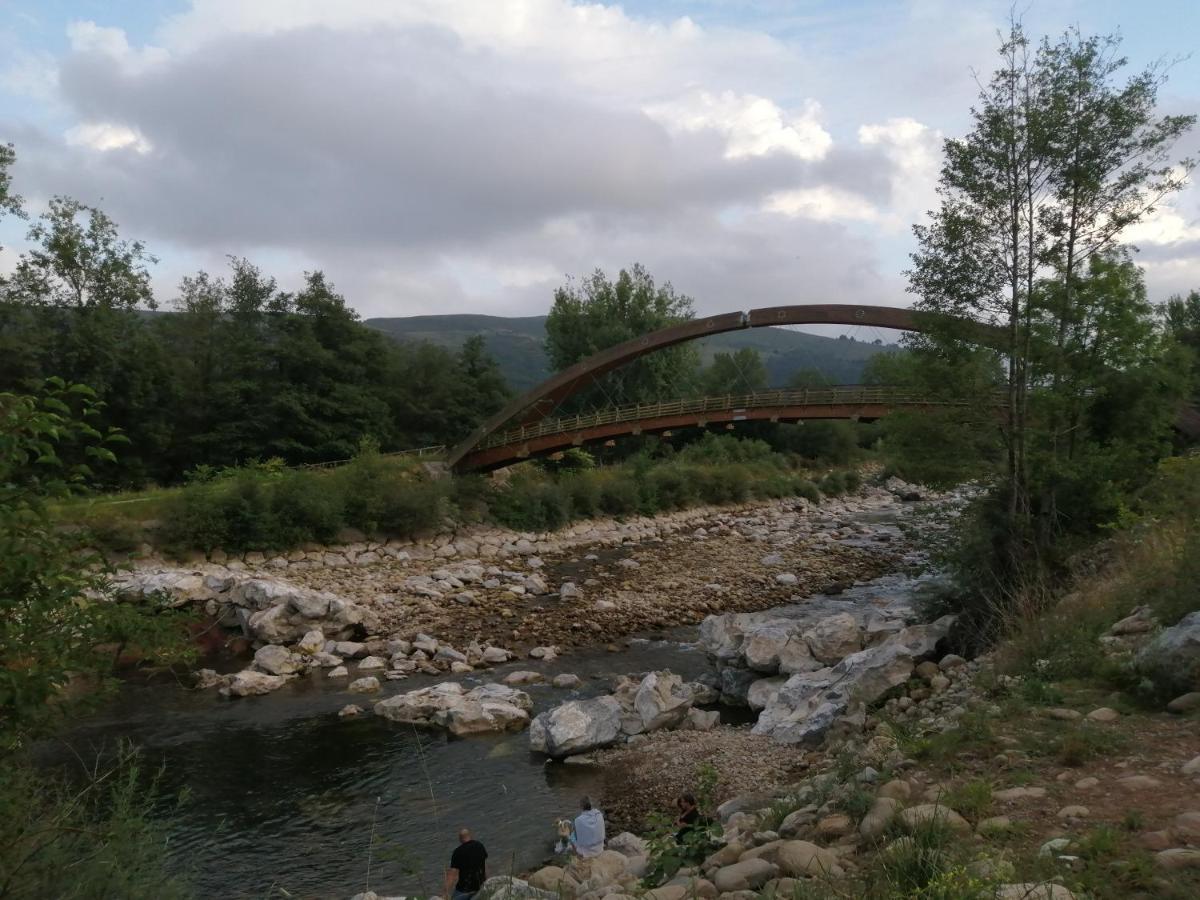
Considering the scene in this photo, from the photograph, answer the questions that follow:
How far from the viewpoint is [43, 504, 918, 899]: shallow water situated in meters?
8.22

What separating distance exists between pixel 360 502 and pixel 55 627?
22.3 meters

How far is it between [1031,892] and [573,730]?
8266mm

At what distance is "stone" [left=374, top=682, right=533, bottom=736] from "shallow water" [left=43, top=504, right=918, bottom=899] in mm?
255

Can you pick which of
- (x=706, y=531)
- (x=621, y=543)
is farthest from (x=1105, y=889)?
(x=706, y=531)

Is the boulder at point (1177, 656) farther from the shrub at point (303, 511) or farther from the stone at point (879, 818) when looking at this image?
the shrub at point (303, 511)

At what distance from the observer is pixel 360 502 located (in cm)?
2555

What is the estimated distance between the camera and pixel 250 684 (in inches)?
547

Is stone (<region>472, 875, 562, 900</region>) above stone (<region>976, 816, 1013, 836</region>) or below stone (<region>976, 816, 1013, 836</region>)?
below

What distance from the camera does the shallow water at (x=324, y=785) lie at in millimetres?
8219

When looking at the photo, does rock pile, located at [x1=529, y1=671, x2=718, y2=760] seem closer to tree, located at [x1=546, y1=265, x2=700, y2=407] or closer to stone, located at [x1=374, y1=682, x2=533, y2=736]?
stone, located at [x1=374, y1=682, x2=533, y2=736]

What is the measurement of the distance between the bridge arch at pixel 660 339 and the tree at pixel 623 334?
12587 mm

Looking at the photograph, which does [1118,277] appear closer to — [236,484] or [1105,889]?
[1105,889]

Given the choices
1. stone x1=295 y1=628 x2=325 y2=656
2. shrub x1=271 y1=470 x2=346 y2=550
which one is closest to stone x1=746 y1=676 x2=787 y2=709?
stone x1=295 y1=628 x2=325 y2=656

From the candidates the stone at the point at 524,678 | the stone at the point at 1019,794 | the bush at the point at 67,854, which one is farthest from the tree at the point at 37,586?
the stone at the point at 524,678
